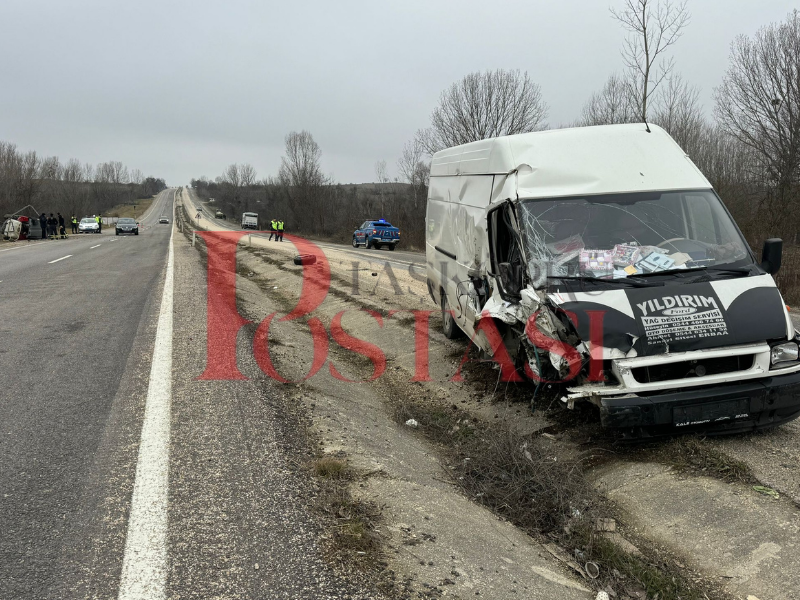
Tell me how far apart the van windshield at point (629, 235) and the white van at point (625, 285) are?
0.04 ft

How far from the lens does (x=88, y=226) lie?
2127 inches

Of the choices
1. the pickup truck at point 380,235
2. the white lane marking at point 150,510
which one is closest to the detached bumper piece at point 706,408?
the white lane marking at point 150,510

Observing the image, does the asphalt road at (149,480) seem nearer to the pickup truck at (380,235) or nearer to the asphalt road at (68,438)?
the asphalt road at (68,438)

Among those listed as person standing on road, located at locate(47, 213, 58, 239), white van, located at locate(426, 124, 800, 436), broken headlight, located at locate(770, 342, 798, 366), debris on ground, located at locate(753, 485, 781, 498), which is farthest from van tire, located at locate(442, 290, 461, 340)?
person standing on road, located at locate(47, 213, 58, 239)

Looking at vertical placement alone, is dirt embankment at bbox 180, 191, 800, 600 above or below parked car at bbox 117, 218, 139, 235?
below

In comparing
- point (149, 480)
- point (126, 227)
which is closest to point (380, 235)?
point (126, 227)

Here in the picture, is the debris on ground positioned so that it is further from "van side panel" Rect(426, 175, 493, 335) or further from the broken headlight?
"van side panel" Rect(426, 175, 493, 335)

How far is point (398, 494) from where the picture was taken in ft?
12.7

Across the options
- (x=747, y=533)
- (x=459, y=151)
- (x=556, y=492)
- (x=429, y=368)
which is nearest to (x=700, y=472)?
(x=747, y=533)

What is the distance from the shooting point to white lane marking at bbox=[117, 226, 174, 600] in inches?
105

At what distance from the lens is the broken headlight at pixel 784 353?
4574 millimetres

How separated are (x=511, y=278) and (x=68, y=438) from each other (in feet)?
12.3

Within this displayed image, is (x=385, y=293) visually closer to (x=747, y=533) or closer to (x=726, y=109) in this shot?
(x=747, y=533)

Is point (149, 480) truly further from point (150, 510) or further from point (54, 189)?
point (54, 189)
